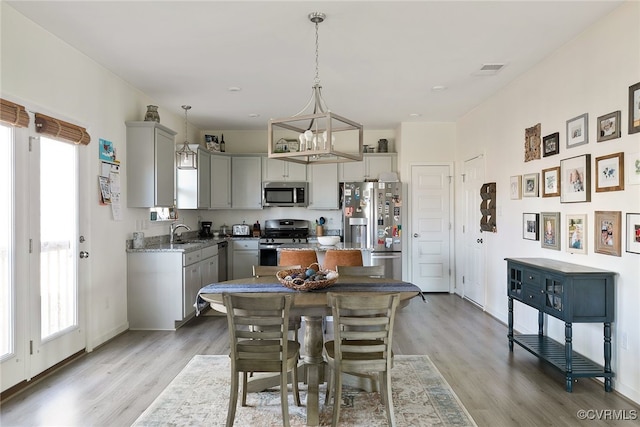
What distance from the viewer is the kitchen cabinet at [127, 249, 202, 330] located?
446 centimetres

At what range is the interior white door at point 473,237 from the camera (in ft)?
17.8

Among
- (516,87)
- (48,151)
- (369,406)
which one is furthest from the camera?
(516,87)

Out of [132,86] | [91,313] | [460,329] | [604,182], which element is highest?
[132,86]

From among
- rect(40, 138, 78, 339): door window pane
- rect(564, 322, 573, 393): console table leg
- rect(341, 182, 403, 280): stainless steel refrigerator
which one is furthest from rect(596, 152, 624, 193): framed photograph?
rect(40, 138, 78, 339): door window pane

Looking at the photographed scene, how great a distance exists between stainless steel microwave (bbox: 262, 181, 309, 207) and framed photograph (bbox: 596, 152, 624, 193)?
4.42 meters

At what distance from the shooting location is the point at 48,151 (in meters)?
3.30

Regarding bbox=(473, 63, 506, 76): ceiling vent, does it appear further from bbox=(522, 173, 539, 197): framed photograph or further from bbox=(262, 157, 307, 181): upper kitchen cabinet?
bbox=(262, 157, 307, 181): upper kitchen cabinet

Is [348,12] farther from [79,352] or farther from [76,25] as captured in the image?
[79,352]

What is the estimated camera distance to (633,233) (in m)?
2.73

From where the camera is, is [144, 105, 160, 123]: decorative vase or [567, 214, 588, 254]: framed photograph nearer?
[567, 214, 588, 254]: framed photograph

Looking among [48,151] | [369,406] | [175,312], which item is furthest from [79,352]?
[369,406]

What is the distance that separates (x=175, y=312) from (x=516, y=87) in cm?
448

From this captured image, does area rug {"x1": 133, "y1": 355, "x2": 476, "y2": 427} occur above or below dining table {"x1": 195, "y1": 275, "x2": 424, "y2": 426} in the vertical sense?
below

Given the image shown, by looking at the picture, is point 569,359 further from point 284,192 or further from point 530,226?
point 284,192
